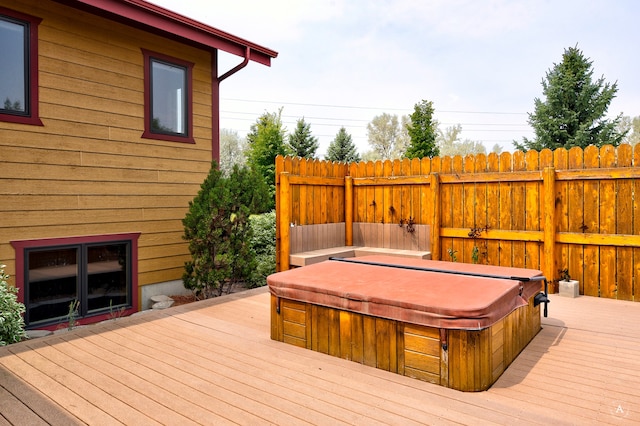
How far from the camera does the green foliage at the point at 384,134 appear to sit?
41.4 metres

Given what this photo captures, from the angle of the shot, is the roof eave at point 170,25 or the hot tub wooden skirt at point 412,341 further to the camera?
the roof eave at point 170,25

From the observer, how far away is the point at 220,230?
5.73 m

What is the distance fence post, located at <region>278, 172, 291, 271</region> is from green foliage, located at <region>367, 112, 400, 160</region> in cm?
3607

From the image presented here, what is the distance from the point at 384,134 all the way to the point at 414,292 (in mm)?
40092

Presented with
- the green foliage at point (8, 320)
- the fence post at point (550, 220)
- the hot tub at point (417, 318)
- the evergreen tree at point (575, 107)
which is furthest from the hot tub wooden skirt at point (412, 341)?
the evergreen tree at point (575, 107)

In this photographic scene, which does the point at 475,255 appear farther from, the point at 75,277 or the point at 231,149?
the point at 231,149

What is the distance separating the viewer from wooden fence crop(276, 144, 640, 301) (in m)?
5.23

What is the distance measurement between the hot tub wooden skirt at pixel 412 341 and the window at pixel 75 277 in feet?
10.0

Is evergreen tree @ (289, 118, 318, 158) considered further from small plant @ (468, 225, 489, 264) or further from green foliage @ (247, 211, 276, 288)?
small plant @ (468, 225, 489, 264)

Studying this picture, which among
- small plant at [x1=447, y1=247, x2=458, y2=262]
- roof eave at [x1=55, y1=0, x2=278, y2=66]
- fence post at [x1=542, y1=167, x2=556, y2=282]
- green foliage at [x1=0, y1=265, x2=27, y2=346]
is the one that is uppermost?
roof eave at [x1=55, y1=0, x2=278, y2=66]

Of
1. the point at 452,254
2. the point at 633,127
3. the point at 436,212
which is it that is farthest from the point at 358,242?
the point at 633,127

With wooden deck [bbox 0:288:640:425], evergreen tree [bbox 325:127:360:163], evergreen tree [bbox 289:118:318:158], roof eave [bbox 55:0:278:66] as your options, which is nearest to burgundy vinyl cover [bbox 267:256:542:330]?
wooden deck [bbox 0:288:640:425]

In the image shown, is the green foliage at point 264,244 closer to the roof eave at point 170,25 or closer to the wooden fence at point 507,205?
the wooden fence at point 507,205

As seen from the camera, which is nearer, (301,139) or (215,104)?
(215,104)
